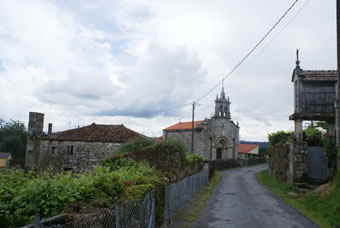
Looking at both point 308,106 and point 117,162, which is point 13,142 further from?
point 308,106

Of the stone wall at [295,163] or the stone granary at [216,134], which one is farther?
the stone granary at [216,134]

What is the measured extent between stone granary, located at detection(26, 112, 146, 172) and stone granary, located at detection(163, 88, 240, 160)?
62.4ft

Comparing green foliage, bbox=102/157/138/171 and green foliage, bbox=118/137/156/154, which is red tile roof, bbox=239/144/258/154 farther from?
green foliage, bbox=102/157/138/171

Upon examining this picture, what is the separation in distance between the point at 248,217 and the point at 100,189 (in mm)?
6043

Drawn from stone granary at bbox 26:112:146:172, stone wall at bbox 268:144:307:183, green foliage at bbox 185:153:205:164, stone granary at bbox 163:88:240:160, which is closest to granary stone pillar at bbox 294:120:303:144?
stone wall at bbox 268:144:307:183

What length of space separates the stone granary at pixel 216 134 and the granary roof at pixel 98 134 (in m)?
17.3

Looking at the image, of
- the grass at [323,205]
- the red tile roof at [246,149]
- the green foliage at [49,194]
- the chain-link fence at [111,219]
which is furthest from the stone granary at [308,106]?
the red tile roof at [246,149]

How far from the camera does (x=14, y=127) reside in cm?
6019

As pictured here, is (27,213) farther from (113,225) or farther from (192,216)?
(192,216)

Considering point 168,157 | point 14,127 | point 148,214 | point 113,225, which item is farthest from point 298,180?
point 14,127

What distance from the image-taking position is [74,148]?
28.9 metres

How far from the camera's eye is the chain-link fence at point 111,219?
13.4 ft

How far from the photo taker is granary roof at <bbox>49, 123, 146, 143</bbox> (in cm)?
2909

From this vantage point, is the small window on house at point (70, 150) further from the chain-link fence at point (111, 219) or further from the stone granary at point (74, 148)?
the chain-link fence at point (111, 219)
